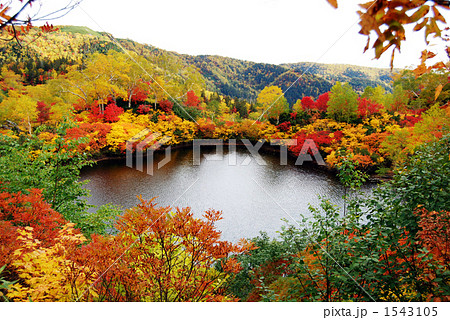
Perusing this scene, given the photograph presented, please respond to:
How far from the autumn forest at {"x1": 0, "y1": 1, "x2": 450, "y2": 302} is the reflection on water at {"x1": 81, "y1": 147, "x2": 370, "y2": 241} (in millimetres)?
663

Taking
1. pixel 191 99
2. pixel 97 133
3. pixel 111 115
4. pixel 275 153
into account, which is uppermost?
pixel 191 99

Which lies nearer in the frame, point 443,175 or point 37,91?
point 443,175

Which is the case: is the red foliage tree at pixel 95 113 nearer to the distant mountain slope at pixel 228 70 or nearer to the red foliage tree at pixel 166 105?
Answer: the red foliage tree at pixel 166 105

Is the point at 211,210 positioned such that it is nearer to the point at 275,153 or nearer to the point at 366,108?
the point at 275,153

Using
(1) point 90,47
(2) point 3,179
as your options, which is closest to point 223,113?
(2) point 3,179

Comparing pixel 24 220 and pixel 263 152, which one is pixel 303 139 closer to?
pixel 263 152

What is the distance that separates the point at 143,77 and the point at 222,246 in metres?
19.4

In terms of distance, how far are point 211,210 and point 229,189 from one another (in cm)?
241

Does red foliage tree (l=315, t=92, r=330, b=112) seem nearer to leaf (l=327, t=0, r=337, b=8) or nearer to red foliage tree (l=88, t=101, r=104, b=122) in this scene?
red foliage tree (l=88, t=101, r=104, b=122)

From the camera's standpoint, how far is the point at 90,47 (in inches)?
2002
